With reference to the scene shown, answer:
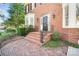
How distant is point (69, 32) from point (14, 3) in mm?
718

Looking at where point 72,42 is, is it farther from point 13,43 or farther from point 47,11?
point 13,43

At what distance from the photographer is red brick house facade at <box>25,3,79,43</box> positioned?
2.24 meters

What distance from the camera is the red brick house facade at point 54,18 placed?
7.34 ft

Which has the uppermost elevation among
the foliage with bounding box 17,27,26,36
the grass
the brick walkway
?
the foliage with bounding box 17,27,26,36

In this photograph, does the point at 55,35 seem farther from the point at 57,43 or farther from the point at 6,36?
the point at 6,36

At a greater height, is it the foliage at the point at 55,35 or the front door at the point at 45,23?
the front door at the point at 45,23

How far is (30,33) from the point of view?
2262mm

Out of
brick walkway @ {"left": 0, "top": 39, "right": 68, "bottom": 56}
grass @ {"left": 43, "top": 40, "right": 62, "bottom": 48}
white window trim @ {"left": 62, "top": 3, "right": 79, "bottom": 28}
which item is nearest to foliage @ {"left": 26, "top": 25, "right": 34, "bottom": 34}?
brick walkway @ {"left": 0, "top": 39, "right": 68, "bottom": 56}

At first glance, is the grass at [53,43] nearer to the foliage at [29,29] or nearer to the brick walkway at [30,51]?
the brick walkway at [30,51]

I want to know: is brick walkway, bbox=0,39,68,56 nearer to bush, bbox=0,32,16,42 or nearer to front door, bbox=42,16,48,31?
bush, bbox=0,32,16,42

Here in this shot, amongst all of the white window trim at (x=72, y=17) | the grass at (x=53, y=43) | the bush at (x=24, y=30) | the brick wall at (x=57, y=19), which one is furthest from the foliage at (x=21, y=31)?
the white window trim at (x=72, y=17)

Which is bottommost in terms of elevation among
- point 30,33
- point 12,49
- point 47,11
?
point 12,49

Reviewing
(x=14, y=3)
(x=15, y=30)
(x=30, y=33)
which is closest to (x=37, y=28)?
(x=30, y=33)

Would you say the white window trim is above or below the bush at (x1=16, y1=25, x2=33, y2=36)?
above
